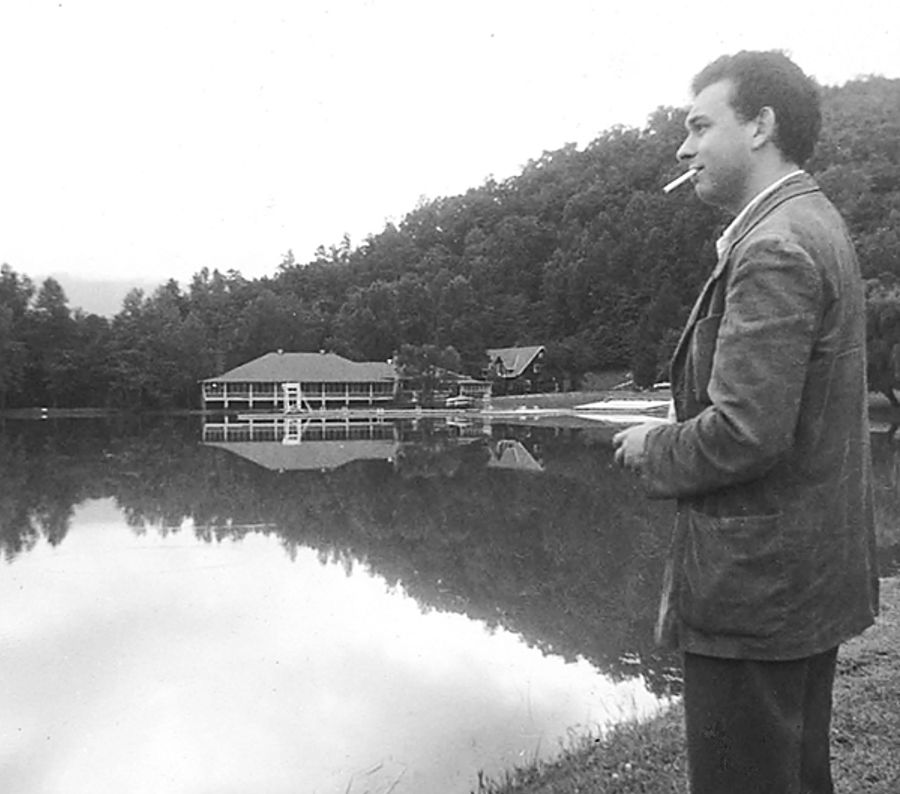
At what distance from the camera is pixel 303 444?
1065 inches

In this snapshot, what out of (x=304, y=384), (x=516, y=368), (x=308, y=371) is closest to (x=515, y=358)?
(x=516, y=368)

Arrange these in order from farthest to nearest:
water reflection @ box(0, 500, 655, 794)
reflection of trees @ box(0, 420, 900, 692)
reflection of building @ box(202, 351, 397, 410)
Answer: reflection of building @ box(202, 351, 397, 410), reflection of trees @ box(0, 420, 900, 692), water reflection @ box(0, 500, 655, 794)

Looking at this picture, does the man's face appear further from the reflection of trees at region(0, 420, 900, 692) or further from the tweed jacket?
the reflection of trees at region(0, 420, 900, 692)

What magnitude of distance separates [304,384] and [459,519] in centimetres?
4455

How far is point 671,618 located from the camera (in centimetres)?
176

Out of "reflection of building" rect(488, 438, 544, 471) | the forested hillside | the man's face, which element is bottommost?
"reflection of building" rect(488, 438, 544, 471)

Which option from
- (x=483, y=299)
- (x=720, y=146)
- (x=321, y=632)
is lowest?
(x=321, y=632)

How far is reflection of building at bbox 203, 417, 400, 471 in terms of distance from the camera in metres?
20.9

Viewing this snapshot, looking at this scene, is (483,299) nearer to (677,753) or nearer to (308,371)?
(308,371)

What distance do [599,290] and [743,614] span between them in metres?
59.4

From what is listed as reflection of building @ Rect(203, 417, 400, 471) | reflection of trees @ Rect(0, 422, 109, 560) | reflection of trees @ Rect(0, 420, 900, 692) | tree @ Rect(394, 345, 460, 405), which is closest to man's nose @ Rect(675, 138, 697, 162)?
reflection of trees @ Rect(0, 420, 900, 692)

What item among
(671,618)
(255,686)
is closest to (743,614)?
(671,618)

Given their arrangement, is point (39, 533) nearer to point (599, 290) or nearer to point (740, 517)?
point (740, 517)

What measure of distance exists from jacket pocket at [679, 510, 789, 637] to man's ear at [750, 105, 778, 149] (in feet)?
2.22
